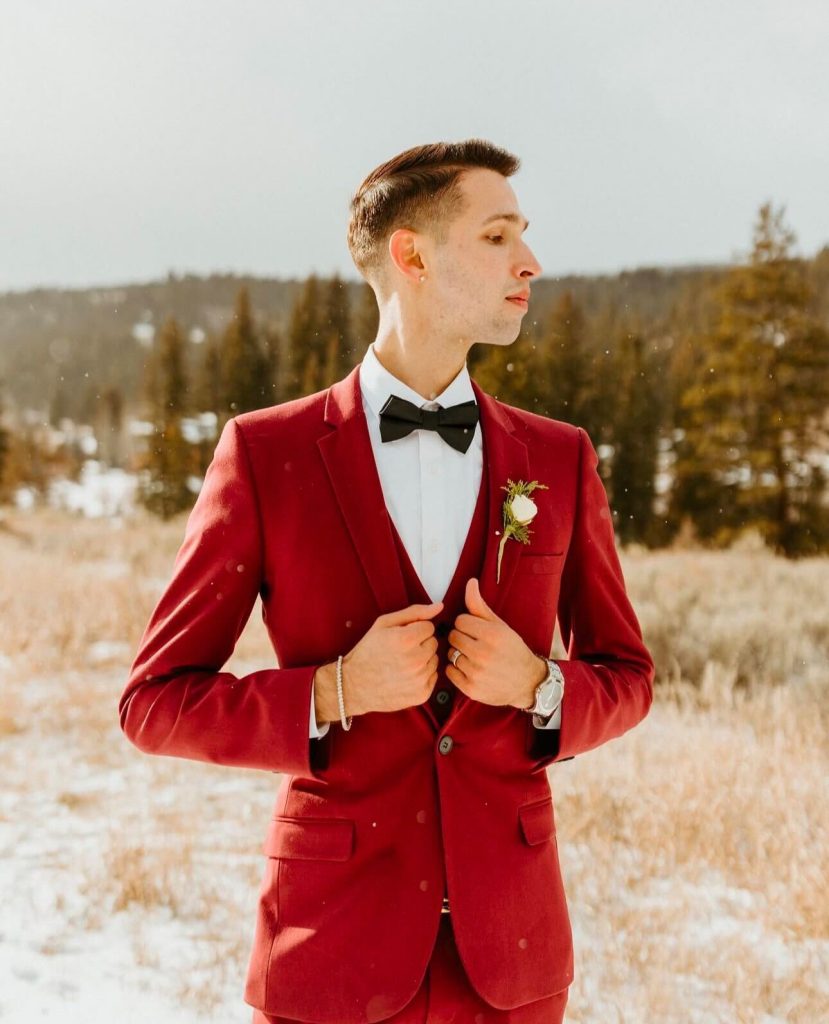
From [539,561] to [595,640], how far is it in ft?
0.79

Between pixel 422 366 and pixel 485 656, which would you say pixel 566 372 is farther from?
pixel 485 656

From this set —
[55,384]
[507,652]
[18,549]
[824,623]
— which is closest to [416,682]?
[507,652]

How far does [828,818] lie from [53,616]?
27.0ft

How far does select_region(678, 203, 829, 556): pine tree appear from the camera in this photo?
20.8 m

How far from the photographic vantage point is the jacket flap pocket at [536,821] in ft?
5.46

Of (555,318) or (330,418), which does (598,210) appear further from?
(330,418)

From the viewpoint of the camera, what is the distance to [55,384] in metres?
83.5

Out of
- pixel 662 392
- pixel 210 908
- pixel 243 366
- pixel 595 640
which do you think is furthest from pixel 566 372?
pixel 595 640

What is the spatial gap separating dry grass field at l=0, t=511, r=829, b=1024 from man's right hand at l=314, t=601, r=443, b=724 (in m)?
2.70

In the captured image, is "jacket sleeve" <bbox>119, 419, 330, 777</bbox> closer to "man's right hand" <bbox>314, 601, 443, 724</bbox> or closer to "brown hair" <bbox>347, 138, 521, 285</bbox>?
"man's right hand" <bbox>314, 601, 443, 724</bbox>

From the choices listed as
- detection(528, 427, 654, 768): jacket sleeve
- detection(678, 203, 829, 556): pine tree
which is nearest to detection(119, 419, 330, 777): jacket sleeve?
detection(528, 427, 654, 768): jacket sleeve

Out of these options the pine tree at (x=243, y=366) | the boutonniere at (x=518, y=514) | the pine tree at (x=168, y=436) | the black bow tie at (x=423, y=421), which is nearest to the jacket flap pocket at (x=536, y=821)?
the boutonniere at (x=518, y=514)

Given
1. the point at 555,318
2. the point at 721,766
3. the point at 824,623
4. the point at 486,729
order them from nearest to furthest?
the point at 486,729, the point at 721,766, the point at 824,623, the point at 555,318

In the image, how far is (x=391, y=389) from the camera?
6.08 feet
